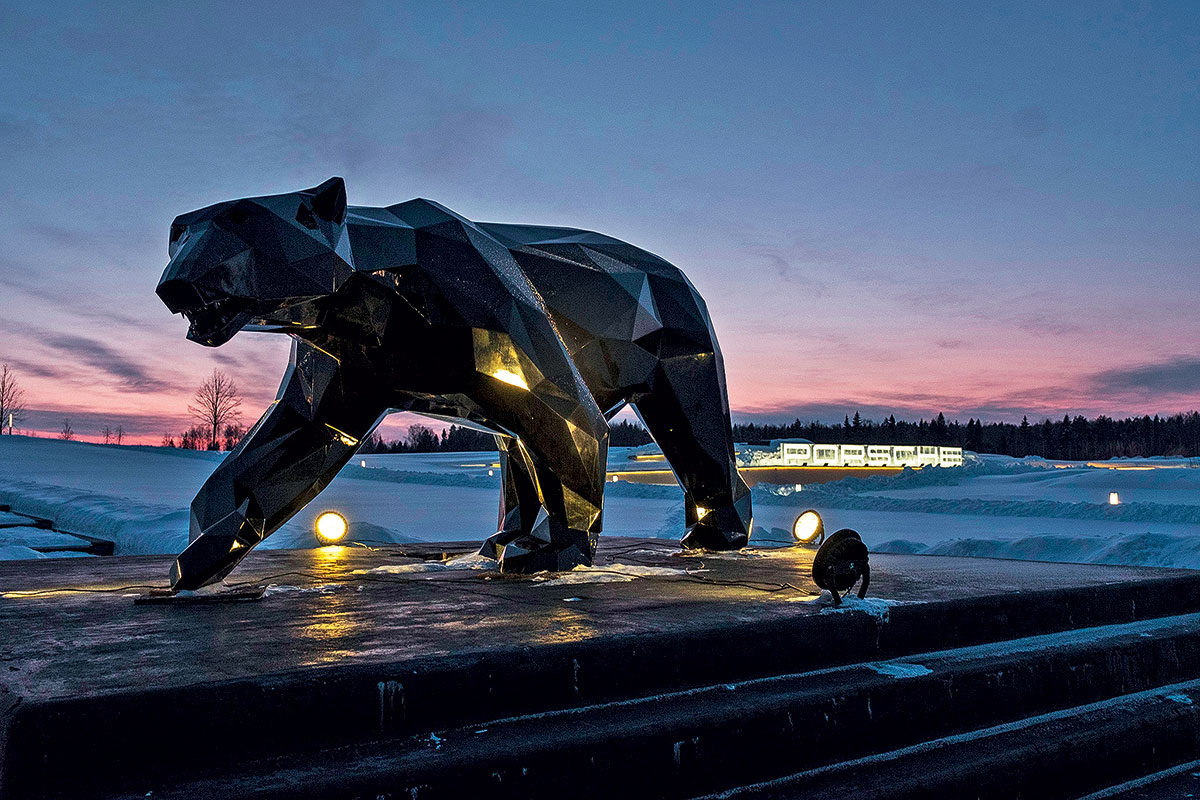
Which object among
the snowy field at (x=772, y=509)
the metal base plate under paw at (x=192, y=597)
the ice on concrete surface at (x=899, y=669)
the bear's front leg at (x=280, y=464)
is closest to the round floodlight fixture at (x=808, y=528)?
the snowy field at (x=772, y=509)

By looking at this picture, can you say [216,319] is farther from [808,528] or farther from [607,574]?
[808,528]

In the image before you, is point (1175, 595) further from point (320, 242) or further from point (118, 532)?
point (118, 532)

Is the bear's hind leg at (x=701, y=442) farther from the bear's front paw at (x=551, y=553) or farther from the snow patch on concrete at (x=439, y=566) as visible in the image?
the bear's front paw at (x=551, y=553)

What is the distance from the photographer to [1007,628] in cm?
365

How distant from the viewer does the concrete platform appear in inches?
79.0

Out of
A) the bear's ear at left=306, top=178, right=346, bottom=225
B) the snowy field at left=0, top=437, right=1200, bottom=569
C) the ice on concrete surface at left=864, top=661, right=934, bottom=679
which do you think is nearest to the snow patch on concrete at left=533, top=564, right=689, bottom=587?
the ice on concrete surface at left=864, top=661, right=934, bottom=679

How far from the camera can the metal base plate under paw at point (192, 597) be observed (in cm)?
371

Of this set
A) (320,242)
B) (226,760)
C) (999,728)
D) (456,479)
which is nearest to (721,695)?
(999,728)

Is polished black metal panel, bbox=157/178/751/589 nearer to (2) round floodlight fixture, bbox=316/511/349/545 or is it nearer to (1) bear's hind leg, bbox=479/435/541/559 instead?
(1) bear's hind leg, bbox=479/435/541/559

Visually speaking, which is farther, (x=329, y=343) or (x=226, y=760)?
(x=329, y=343)

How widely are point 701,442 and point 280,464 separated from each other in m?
2.78

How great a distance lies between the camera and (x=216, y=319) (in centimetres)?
358

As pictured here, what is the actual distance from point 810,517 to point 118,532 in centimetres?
838

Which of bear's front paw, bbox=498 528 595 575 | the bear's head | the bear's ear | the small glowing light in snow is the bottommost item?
bear's front paw, bbox=498 528 595 575
